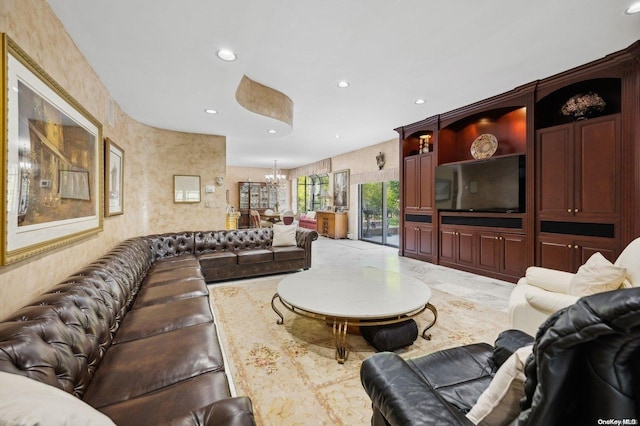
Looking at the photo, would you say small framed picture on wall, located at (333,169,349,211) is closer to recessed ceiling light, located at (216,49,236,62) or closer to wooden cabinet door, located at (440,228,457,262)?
wooden cabinet door, located at (440,228,457,262)

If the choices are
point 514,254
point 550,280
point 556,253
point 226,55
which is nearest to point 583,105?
point 556,253

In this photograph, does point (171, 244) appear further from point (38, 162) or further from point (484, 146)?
point (484, 146)

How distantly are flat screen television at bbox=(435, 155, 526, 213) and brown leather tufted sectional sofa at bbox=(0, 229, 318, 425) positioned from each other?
4326 millimetres

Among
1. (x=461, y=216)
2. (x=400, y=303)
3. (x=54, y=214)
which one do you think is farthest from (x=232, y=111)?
(x=461, y=216)

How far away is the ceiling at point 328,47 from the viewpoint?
2006mm

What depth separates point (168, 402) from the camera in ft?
3.59

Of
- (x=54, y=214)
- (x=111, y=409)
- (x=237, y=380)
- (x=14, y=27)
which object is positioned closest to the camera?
(x=111, y=409)

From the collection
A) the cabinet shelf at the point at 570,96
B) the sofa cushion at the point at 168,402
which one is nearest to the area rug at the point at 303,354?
the sofa cushion at the point at 168,402

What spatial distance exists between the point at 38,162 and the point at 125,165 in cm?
241

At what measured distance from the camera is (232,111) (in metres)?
3.79

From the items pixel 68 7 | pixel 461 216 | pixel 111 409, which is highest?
pixel 68 7

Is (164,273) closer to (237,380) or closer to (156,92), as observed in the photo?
(237,380)

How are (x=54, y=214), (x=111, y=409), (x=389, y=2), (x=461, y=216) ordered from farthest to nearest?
(x=461, y=216), (x=389, y=2), (x=54, y=214), (x=111, y=409)

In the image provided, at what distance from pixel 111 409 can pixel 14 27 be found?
196cm
